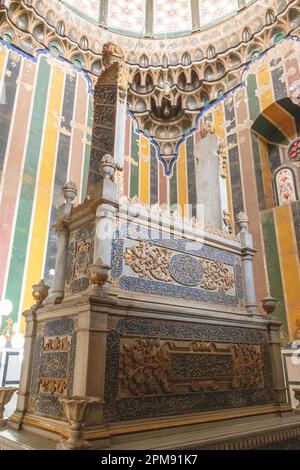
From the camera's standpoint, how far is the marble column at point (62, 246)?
3389 millimetres

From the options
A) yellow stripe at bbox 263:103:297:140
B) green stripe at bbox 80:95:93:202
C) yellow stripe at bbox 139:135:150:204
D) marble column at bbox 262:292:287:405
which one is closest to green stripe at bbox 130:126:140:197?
yellow stripe at bbox 139:135:150:204

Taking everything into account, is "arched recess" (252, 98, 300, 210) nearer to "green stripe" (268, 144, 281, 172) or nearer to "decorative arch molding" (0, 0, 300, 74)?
"green stripe" (268, 144, 281, 172)

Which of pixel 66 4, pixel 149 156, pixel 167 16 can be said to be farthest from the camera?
pixel 167 16

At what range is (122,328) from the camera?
2.85m

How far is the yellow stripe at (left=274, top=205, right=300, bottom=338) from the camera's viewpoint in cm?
683

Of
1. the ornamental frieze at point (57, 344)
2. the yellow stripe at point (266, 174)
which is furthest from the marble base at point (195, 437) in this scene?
the yellow stripe at point (266, 174)

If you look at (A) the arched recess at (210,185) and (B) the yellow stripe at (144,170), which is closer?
(A) the arched recess at (210,185)

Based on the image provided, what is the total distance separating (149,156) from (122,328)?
837 cm

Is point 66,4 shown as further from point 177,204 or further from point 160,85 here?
point 177,204

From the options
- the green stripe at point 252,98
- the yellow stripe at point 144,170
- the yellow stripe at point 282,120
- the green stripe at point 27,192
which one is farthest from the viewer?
the yellow stripe at point 144,170

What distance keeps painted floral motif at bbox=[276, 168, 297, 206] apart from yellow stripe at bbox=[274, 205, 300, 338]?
89 centimetres

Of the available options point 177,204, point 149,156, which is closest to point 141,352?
point 177,204

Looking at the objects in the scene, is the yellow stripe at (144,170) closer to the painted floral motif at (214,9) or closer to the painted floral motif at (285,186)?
the painted floral motif at (285,186)

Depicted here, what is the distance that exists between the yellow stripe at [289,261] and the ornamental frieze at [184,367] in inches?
131
